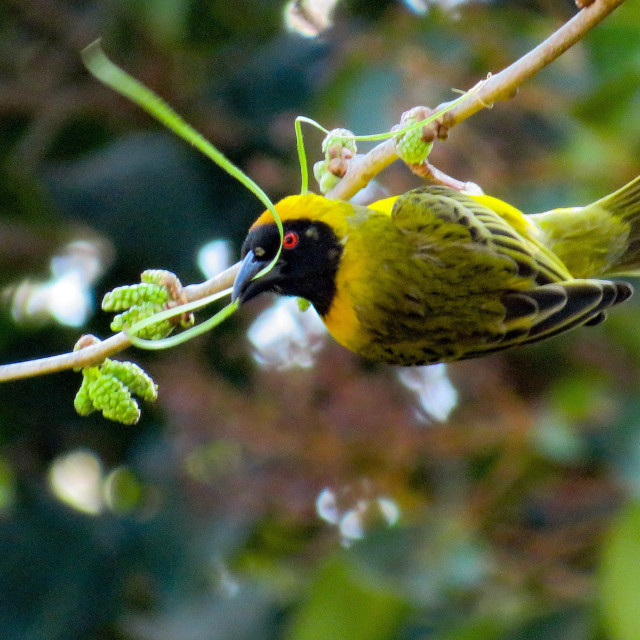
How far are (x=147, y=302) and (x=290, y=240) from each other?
0.70 meters

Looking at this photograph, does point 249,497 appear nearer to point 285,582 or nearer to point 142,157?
point 285,582

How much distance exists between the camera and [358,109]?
3459 millimetres

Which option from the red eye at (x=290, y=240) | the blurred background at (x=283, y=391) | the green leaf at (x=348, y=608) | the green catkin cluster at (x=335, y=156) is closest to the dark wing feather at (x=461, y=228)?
the red eye at (x=290, y=240)

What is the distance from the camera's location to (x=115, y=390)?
1.47 m

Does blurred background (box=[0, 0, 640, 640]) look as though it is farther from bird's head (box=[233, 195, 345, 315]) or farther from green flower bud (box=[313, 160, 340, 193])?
green flower bud (box=[313, 160, 340, 193])

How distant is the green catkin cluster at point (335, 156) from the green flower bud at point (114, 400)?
57cm

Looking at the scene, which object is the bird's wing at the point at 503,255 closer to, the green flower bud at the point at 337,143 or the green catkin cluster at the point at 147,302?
the green flower bud at the point at 337,143

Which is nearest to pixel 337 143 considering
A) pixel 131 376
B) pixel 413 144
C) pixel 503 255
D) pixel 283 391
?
pixel 413 144

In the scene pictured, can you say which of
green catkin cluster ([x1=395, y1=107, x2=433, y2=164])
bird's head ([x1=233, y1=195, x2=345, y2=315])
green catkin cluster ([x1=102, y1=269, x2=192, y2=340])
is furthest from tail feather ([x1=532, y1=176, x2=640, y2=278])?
green catkin cluster ([x1=102, y1=269, x2=192, y2=340])

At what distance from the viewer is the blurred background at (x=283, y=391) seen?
11.3ft

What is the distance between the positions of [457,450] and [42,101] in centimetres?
203

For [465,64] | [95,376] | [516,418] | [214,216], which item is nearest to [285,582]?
[516,418]

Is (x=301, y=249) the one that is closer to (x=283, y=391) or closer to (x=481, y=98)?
(x=481, y=98)

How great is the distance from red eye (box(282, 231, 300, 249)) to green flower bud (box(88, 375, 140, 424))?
794 mm
